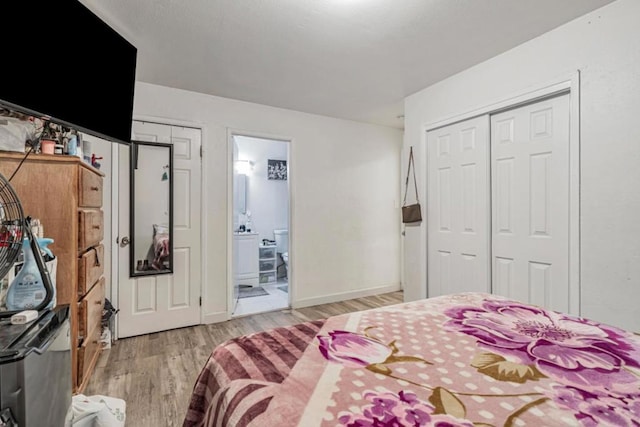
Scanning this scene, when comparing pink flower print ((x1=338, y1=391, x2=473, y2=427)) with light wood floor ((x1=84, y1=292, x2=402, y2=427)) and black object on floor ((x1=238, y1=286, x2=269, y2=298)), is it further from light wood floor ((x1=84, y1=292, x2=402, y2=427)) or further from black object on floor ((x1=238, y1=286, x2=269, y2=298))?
black object on floor ((x1=238, y1=286, x2=269, y2=298))

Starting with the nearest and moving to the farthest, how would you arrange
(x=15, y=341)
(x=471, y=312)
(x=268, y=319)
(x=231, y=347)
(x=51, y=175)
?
(x=15, y=341) < (x=231, y=347) < (x=471, y=312) < (x=51, y=175) < (x=268, y=319)

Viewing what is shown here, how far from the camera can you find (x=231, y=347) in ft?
3.43

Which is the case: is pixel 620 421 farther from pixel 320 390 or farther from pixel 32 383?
pixel 32 383

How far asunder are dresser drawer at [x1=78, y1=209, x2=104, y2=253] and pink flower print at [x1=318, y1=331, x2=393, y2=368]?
1.74 metres

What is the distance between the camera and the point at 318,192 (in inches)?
156

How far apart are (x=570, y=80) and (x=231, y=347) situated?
2610mm

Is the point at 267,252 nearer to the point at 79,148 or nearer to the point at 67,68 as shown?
the point at 79,148

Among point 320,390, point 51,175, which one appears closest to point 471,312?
point 320,390

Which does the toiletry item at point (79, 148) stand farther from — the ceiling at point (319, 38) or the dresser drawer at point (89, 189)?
the ceiling at point (319, 38)

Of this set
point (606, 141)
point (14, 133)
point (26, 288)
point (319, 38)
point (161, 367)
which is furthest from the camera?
point (161, 367)

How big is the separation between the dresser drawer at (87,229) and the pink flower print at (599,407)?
2416 mm

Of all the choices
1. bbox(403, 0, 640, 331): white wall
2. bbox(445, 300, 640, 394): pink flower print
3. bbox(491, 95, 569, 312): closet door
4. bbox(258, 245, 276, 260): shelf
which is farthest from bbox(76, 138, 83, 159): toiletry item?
bbox(258, 245, 276, 260): shelf

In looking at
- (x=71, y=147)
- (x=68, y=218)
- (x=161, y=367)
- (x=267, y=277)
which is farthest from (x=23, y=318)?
(x=267, y=277)

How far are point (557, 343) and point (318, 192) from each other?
310 cm
